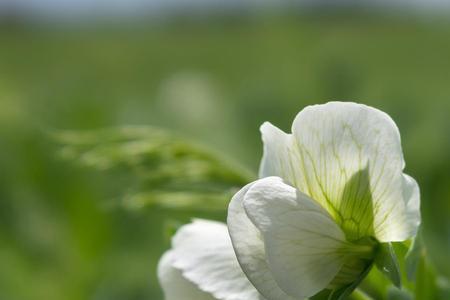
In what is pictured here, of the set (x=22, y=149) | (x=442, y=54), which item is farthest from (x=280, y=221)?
(x=442, y=54)

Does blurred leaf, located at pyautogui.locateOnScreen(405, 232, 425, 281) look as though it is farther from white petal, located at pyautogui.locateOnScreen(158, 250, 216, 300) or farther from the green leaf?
white petal, located at pyautogui.locateOnScreen(158, 250, 216, 300)

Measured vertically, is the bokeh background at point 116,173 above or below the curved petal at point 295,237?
above

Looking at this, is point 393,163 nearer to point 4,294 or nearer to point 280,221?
point 280,221

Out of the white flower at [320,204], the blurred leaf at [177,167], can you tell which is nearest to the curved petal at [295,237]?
the white flower at [320,204]

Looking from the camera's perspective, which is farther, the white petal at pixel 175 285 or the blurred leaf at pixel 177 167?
the blurred leaf at pixel 177 167

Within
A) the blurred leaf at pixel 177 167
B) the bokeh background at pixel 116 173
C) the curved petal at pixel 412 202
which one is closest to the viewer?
the curved petal at pixel 412 202

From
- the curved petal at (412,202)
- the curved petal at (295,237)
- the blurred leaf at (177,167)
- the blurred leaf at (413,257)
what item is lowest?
the blurred leaf at (413,257)

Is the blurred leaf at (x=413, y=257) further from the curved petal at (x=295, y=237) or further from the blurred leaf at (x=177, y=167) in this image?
the blurred leaf at (x=177, y=167)

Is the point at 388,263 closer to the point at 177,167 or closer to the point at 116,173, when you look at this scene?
the point at 177,167

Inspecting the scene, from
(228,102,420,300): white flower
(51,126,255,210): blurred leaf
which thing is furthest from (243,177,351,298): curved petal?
(51,126,255,210): blurred leaf
